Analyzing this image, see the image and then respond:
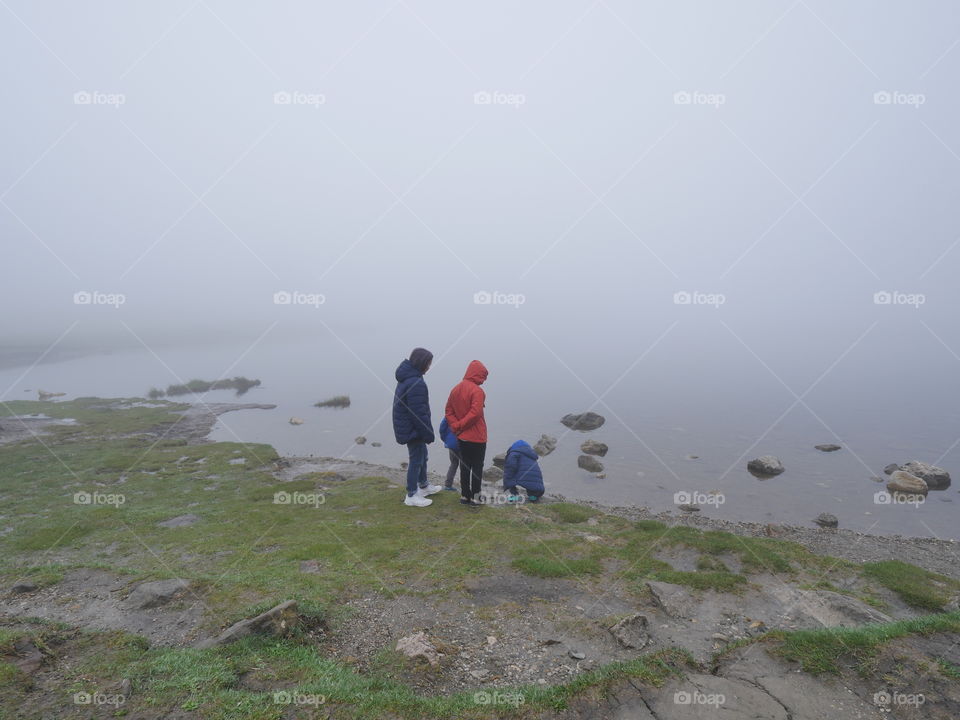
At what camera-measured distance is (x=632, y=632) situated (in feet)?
24.0

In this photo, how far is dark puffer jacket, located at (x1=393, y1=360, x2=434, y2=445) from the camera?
530 inches

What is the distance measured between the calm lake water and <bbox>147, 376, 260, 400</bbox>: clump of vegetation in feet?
7.62

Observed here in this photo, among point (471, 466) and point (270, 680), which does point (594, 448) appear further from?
point (270, 680)

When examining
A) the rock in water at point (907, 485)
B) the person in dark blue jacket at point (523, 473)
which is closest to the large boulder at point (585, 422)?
the rock in water at point (907, 485)

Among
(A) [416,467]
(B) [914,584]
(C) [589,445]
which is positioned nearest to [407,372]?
(A) [416,467]

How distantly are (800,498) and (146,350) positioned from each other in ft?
654

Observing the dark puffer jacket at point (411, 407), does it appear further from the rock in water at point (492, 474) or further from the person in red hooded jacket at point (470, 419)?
the rock in water at point (492, 474)

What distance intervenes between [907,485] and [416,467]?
2873 cm

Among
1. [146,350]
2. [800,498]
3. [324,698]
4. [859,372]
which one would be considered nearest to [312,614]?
[324,698]

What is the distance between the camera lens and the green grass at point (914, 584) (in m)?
9.41

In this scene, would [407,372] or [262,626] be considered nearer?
[262,626]

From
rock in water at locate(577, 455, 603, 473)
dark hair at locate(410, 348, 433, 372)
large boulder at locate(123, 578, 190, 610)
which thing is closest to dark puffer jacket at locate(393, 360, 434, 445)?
dark hair at locate(410, 348, 433, 372)

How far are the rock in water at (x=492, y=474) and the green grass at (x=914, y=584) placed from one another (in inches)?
691

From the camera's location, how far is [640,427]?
4109 cm
